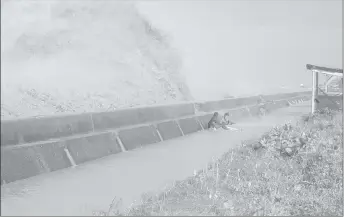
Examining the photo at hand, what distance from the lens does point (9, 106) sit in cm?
1065

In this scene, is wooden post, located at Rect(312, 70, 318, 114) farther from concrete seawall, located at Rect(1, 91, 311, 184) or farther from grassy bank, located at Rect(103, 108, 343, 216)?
grassy bank, located at Rect(103, 108, 343, 216)

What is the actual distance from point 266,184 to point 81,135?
14.2 ft

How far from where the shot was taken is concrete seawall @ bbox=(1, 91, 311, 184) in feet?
26.7

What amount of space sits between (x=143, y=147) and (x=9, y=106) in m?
3.71

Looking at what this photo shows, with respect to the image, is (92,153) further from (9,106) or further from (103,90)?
(103,90)

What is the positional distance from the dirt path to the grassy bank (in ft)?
1.58

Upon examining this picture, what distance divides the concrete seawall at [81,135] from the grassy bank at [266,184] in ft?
7.43

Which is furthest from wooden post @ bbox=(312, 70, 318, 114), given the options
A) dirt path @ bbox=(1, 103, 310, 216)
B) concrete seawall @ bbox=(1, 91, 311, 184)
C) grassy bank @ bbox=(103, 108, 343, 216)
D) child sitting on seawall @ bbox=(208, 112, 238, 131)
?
grassy bank @ bbox=(103, 108, 343, 216)

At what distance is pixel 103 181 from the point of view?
8.34 metres

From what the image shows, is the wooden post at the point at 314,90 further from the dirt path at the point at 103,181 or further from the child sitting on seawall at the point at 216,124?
the dirt path at the point at 103,181

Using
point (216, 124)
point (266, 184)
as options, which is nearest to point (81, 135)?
point (266, 184)

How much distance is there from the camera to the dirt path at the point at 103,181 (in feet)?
20.6

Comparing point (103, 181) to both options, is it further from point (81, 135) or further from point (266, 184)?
point (266, 184)

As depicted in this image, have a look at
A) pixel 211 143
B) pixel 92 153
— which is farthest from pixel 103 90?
pixel 92 153
